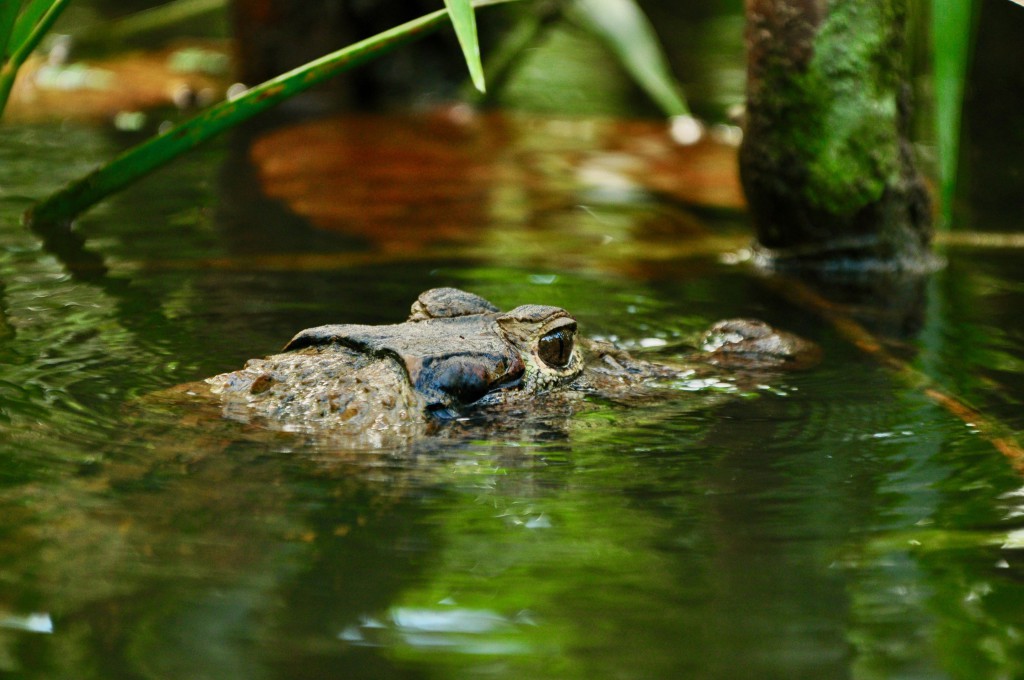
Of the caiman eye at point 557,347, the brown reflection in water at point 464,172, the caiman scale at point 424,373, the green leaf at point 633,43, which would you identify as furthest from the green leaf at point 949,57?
the brown reflection in water at point 464,172

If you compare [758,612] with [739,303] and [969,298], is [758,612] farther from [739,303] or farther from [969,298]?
[969,298]

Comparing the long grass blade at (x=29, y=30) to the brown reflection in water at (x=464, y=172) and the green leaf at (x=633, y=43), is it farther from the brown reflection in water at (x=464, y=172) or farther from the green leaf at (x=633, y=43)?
the green leaf at (x=633, y=43)

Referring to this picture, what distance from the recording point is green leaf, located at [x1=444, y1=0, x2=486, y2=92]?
2.88 meters

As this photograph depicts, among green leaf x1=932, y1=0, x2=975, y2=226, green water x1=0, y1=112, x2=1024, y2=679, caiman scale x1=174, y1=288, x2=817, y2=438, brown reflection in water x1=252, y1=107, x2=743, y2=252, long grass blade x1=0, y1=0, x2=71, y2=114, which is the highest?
long grass blade x1=0, y1=0, x2=71, y2=114

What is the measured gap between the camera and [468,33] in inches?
116

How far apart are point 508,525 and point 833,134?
10.0ft

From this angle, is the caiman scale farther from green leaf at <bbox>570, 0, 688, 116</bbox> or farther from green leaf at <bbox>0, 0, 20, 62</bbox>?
green leaf at <bbox>570, 0, 688, 116</bbox>

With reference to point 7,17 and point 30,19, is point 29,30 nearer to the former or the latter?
point 30,19

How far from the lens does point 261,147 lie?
702 centimetres

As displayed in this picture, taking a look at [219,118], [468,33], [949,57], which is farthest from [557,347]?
[219,118]

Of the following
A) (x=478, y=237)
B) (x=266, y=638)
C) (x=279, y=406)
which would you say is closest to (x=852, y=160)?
(x=478, y=237)

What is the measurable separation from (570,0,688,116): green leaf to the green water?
3.61ft

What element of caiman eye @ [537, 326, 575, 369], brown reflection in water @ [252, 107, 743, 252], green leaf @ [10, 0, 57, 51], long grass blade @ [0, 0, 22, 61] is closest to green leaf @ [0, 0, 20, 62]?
long grass blade @ [0, 0, 22, 61]

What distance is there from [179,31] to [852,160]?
9348 mm
